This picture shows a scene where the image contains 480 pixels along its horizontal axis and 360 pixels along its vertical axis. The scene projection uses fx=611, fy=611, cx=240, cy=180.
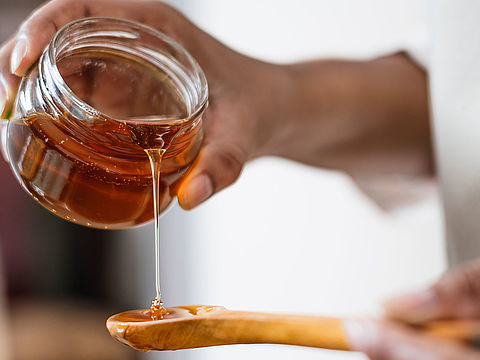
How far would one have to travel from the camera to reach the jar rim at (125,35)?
0.39 m

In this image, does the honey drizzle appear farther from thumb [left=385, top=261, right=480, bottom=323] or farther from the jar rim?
thumb [left=385, top=261, right=480, bottom=323]

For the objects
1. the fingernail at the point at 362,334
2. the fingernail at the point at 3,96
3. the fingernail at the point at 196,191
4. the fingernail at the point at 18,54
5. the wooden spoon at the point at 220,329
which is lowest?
the wooden spoon at the point at 220,329

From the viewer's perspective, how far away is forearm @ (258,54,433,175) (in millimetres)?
705

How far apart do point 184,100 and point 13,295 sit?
1588 mm

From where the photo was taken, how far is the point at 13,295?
1.89 m

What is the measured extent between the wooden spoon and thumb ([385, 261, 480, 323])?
0.16 ft

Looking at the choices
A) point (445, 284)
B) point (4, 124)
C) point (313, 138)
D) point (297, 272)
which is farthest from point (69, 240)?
point (445, 284)

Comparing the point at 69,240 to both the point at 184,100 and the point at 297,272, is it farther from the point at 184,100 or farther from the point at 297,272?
the point at 184,100

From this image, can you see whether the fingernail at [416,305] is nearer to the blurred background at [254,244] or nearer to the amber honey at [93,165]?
the amber honey at [93,165]

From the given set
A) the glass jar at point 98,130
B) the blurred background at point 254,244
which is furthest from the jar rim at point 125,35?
the blurred background at point 254,244

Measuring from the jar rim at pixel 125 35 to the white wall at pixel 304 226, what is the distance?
1.58 feet

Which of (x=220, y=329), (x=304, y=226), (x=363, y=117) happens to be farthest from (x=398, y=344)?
(x=304, y=226)

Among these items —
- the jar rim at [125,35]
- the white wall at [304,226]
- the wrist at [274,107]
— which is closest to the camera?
the jar rim at [125,35]

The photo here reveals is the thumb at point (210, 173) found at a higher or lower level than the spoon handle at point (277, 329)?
higher
